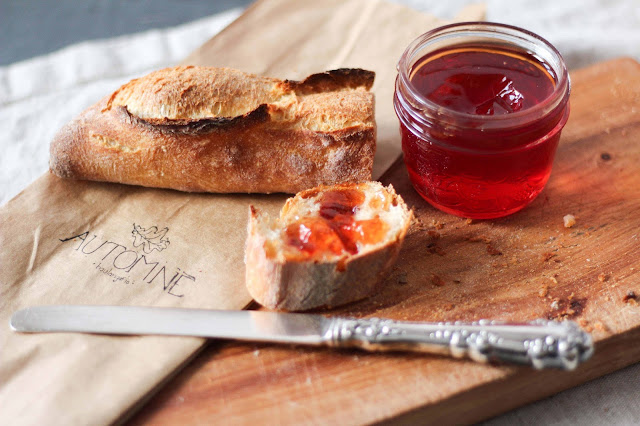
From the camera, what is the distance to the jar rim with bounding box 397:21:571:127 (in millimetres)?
2414

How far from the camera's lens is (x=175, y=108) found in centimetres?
276

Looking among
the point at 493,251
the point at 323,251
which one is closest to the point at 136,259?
A: the point at 323,251

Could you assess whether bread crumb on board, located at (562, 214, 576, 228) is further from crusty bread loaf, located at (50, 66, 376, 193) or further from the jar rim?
crusty bread loaf, located at (50, 66, 376, 193)

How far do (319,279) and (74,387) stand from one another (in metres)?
0.95

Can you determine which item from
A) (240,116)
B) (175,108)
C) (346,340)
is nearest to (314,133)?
(240,116)

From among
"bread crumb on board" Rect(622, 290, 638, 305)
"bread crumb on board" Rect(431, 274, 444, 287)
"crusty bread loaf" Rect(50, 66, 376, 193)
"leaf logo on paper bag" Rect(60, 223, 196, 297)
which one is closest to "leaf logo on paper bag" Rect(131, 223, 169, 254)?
"leaf logo on paper bag" Rect(60, 223, 196, 297)

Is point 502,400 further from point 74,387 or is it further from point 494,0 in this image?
point 494,0

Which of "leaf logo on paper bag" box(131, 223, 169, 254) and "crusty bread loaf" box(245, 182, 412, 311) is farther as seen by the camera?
"leaf logo on paper bag" box(131, 223, 169, 254)

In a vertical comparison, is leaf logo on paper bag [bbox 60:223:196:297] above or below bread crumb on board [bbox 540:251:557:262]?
above

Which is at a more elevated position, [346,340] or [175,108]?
[175,108]

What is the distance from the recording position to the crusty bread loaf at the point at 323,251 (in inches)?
91.1

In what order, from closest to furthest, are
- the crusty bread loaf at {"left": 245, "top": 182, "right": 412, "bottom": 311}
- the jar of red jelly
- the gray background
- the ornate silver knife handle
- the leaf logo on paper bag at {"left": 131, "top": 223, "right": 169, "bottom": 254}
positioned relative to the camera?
the ornate silver knife handle, the crusty bread loaf at {"left": 245, "top": 182, "right": 412, "bottom": 311}, the jar of red jelly, the leaf logo on paper bag at {"left": 131, "top": 223, "right": 169, "bottom": 254}, the gray background

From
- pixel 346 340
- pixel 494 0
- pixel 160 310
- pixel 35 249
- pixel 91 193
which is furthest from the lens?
pixel 494 0

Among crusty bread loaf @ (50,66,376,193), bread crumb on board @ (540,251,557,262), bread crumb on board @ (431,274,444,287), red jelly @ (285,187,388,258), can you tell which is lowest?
bread crumb on board @ (540,251,557,262)
